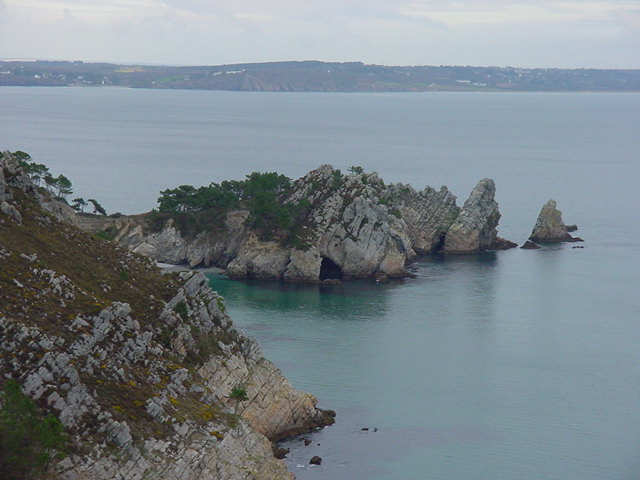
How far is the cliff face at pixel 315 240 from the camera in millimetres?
85812

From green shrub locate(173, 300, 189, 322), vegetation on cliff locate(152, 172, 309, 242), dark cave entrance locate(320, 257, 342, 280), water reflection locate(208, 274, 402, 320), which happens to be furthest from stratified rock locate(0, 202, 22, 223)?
dark cave entrance locate(320, 257, 342, 280)

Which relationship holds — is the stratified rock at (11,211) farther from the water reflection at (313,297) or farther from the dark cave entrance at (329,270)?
the dark cave entrance at (329,270)

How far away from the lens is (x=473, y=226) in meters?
97.5

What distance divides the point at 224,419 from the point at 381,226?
4731cm

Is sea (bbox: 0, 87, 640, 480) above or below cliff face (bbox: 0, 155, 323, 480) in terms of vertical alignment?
below

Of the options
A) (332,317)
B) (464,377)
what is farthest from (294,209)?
(464,377)

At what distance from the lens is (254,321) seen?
71938 millimetres

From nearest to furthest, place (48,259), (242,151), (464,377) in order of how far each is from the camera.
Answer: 1. (48,259)
2. (464,377)
3. (242,151)

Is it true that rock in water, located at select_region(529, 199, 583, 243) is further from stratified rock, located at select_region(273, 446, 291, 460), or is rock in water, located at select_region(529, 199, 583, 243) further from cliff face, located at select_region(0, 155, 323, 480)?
stratified rock, located at select_region(273, 446, 291, 460)

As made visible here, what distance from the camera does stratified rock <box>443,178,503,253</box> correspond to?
319ft

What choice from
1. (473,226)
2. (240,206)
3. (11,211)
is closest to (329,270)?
(240,206)

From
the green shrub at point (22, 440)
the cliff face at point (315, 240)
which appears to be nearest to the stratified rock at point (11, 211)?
the green shrub at point (22, 440)

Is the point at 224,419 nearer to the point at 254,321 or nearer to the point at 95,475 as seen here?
the point at 95,475

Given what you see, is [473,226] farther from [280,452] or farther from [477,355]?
[280,452]
